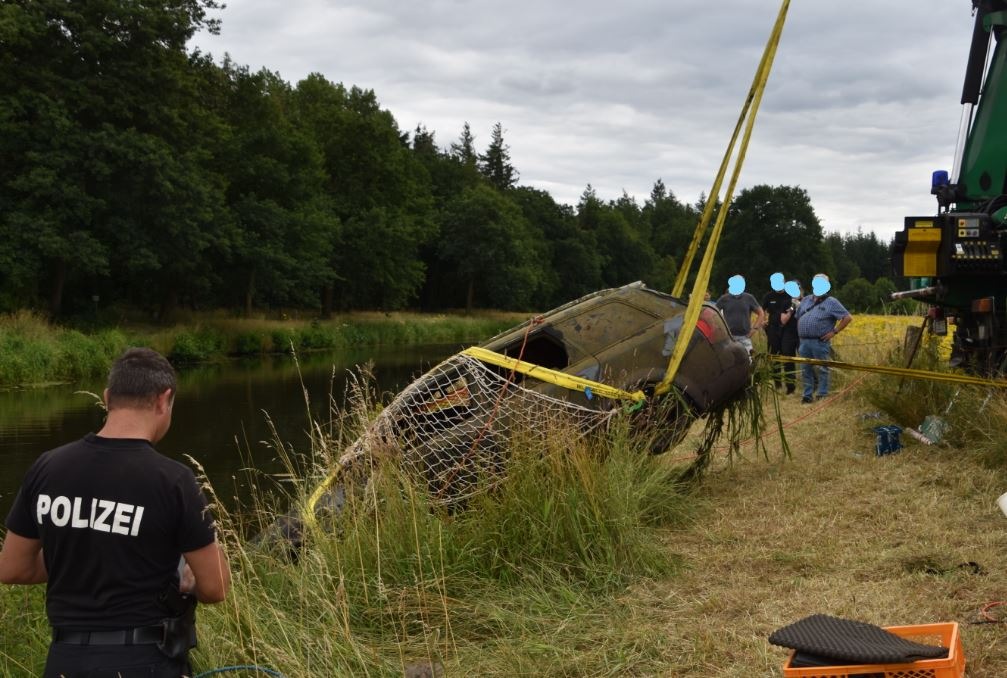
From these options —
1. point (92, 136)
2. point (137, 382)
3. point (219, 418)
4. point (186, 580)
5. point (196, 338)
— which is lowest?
point (219, 418)

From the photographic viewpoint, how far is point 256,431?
1625 centimetres

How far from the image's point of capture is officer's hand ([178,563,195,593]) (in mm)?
3000

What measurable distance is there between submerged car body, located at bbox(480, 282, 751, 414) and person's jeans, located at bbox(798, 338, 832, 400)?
536cm

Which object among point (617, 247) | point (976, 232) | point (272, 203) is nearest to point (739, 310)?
point (976, 232)

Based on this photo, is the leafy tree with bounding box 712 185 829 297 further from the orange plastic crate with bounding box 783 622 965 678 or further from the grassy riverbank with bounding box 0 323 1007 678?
the orange plastic crate with bounding box 783 622 965 678

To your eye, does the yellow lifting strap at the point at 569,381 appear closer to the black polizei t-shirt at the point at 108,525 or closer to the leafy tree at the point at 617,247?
the black polizei t-shirt at the point at 108,525

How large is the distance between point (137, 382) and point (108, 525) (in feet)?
1.34

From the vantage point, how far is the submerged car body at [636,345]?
6.66 m

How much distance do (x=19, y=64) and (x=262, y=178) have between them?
45.7 feet

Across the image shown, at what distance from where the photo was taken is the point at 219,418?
1781 cm

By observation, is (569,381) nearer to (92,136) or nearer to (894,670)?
(894,670)

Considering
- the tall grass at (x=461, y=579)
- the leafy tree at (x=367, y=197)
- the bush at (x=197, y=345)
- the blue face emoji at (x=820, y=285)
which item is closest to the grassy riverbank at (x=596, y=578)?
the tall grass at (x=461, y=579)

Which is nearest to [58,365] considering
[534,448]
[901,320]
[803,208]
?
[901,320]

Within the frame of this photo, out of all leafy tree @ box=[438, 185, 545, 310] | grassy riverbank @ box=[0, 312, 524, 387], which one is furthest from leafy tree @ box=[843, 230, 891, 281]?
grassy riverbank @ box=[0, 312, 524, 387]
